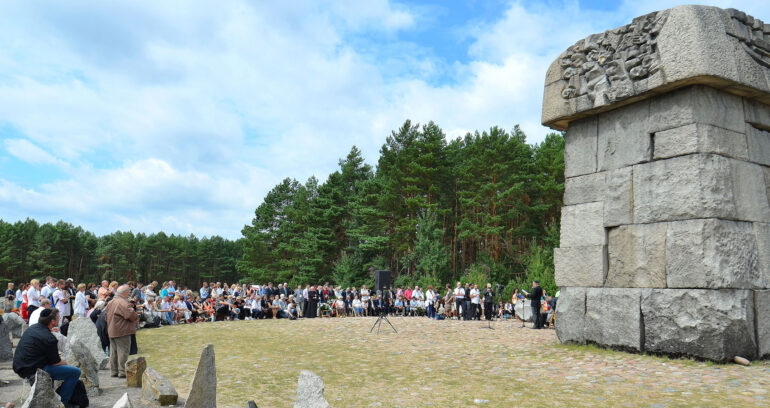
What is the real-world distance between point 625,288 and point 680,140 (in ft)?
8.56

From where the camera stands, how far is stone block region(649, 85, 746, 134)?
763 centimetres

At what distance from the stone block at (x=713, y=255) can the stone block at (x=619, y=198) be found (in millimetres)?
924

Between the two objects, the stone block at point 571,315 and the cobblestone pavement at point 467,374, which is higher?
the stone block at point 571,315

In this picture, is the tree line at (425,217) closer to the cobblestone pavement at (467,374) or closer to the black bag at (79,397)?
the cobblestone pavement at (467,374)

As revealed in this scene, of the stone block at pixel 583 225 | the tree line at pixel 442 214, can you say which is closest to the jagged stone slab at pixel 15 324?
the stone block at pixel 583 225

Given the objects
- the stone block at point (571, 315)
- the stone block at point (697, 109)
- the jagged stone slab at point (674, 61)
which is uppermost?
the jagged stone slab at point (674, 61)

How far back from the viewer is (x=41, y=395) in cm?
483

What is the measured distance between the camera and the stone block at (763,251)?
7410 millimetres

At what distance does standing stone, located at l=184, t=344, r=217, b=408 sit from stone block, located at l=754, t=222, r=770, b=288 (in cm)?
796

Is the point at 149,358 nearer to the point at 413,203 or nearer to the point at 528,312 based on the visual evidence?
the point at 528,312

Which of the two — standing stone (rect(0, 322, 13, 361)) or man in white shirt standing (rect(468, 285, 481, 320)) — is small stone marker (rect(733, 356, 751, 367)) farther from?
man in white shirt standing (rect(468, 285, 481, 320))

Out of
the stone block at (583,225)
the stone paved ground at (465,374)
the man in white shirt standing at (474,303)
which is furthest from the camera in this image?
the man in white shirt standing at (474,303)

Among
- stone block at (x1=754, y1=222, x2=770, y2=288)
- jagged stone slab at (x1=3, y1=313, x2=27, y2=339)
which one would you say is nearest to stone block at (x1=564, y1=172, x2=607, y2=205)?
stone block at (x1=754, y1=222, x2=770, y2=288)

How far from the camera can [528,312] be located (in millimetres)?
18547
